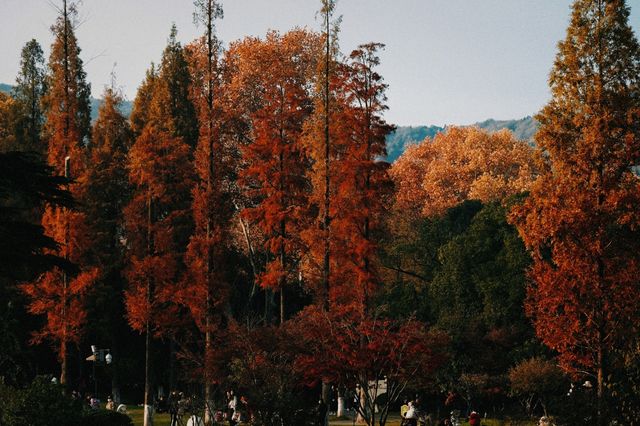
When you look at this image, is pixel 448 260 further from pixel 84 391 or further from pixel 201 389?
pixel 84 391

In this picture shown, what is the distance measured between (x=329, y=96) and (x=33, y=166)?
2282 centimetres

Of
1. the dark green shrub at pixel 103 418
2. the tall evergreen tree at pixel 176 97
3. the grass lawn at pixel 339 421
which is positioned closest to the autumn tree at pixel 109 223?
the tall evergreen tree at pixel 176 97

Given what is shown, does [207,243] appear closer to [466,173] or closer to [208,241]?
[208,241]

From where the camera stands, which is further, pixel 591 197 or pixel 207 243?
pixel 207 243

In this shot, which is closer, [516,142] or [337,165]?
[337,165]

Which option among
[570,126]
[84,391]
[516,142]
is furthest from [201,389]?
[516,142]

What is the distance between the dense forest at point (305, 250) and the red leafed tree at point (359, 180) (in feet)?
0.30

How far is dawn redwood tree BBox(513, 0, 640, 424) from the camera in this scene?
2867 centimetres

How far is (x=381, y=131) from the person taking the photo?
3947cm

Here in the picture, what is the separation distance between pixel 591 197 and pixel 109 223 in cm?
2863

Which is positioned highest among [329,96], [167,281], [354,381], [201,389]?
[329,96]

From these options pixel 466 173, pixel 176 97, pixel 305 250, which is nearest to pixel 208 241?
pixel 305 250

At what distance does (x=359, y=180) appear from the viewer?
128 ft

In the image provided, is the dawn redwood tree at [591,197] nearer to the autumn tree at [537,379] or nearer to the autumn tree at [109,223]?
the autumn tree at [537,379]
